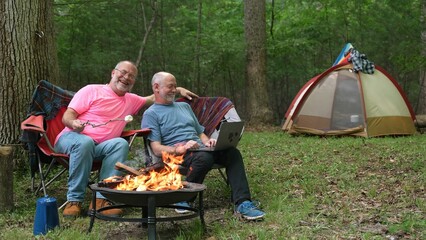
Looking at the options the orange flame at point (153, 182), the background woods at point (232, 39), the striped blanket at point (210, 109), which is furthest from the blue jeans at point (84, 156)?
the background woods at point (232, 39)

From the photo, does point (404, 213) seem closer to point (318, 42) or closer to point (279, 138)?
point (279, 138)

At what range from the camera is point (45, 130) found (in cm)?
380

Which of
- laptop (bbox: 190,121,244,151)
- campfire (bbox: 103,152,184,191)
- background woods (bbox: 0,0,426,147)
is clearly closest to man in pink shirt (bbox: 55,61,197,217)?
campfire (bbox: 103,152,184,191)

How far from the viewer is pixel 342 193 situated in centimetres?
379

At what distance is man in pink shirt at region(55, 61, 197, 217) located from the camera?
3393mm

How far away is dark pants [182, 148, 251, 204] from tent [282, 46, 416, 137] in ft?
15.4

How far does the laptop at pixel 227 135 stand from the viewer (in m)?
3.25

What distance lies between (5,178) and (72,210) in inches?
22.4

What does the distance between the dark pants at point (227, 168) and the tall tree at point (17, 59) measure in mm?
1778

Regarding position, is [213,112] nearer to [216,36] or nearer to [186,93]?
[186,93]

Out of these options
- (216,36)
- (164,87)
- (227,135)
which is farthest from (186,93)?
(216,36)

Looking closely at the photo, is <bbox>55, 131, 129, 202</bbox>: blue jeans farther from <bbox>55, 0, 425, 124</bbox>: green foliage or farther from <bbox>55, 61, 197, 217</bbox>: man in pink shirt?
<bbox>55, 0, 425, 124</bbox>: green foliage

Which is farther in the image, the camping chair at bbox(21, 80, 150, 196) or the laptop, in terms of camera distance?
the camping chair at bbox(21, 80, 150, 196)

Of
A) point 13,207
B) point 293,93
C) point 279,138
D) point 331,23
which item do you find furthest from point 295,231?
point 293,93
